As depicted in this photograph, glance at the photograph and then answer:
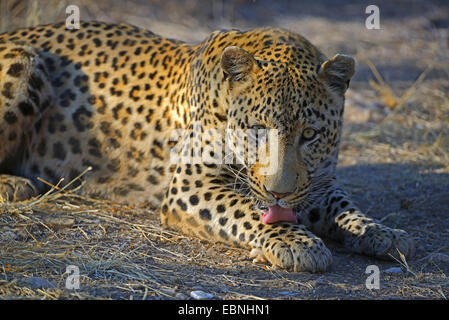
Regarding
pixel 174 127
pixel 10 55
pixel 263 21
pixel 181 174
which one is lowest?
pixel 181 174

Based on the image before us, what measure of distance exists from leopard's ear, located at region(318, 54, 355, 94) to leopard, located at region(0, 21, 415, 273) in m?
0.01

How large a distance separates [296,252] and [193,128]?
1.76m

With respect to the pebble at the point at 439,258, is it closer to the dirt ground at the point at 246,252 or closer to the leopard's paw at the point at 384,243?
the dirt ground at the point at 246,252

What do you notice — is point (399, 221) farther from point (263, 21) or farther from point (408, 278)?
point (263, 21)

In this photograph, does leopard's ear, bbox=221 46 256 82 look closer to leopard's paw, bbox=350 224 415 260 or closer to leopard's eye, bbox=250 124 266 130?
leopard's eye, bbox=250 124 266 130

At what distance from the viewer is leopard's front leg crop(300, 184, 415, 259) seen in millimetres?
6191

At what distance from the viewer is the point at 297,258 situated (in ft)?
18.4

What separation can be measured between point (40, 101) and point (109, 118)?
2.48ft

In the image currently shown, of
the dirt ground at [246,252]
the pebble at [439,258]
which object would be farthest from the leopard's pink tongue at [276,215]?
the pebble at [439,258]

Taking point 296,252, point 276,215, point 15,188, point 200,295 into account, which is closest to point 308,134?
point 276,215

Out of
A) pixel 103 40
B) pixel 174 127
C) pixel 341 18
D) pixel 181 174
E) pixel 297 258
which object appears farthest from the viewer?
pixel 341 18

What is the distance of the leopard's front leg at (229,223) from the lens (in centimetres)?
566

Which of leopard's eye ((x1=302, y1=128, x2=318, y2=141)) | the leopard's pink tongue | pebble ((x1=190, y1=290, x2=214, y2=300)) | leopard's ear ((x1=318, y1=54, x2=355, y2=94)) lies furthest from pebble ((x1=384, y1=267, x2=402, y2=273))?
pebble ((x1=190, y1=290, x2=214, y2=300))
